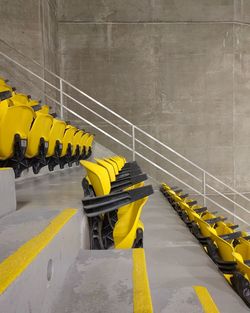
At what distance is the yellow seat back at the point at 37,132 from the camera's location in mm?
2117

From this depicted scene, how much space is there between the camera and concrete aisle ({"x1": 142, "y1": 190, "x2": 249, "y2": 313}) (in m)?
1.08

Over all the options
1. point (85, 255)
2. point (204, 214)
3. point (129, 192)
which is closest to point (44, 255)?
point (85, 255)

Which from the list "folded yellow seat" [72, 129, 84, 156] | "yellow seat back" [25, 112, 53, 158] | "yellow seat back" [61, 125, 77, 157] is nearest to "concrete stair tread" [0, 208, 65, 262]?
"yellow seat back" [25, 112, 53, 158]

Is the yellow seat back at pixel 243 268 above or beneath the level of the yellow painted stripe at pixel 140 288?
beneath

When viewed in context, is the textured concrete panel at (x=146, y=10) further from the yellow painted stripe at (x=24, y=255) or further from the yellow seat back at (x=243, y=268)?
the yellow painted stripe at (x=24, y=255)

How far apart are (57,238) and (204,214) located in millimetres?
2953

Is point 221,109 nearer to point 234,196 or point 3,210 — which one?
point 234,196

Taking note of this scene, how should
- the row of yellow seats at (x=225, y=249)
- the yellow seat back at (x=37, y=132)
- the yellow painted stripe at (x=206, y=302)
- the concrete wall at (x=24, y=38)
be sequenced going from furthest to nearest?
the concrete wall at (x=24, y=38) < the yellow seat back at (x=37, y=132) < the row of yellow seats at (x=225, y=249) < the yellow painted stripe at (x=206, y=302)

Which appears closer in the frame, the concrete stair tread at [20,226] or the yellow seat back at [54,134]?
the concrete stair tread at [20,226]

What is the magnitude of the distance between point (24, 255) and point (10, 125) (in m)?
1.23

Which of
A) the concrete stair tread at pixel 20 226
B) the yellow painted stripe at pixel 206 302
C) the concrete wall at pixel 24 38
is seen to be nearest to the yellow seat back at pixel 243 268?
the yellow painted stripe at pixel 206 302

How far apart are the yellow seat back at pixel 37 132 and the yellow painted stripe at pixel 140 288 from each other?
1.22 m

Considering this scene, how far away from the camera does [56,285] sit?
2.81 feet

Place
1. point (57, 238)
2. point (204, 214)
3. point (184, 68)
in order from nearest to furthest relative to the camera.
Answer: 1. point (57, 238)
2. point (204, 214)
3. point (184, 68)
